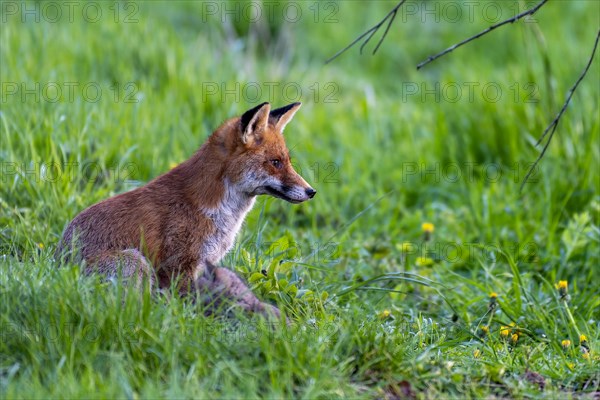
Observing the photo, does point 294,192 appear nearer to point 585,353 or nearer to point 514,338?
point 514,338

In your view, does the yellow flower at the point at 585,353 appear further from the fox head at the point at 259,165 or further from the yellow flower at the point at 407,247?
the fox head at the point at 259,165

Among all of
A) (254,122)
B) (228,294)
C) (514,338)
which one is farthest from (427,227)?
(228,294)

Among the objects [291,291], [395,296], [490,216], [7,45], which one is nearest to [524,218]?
[490,216]

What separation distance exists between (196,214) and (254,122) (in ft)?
2.13

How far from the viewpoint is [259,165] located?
16.5ft

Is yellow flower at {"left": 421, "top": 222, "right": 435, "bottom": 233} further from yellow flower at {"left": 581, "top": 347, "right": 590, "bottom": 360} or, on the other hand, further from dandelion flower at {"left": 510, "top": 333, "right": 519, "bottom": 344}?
yellow flower at {"left": 581, "top": 347, "right": 590, "bottom": 360}

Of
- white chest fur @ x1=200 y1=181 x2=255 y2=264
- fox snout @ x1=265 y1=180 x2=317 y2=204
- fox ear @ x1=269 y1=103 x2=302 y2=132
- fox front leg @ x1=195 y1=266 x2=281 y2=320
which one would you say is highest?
fox ear @ x1=269 y1=103 x2=302 y2=132

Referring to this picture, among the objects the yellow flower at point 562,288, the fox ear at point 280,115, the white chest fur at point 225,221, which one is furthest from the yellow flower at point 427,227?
the white chest fur at point 225,221

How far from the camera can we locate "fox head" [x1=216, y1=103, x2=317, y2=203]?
Answer: 5012 millimetres

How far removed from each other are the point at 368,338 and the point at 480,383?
1.91ft

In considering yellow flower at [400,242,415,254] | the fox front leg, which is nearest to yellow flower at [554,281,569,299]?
yellow flower at [400,242,415,254]

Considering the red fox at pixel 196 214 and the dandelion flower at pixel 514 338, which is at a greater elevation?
the red fox at pixel 196 214

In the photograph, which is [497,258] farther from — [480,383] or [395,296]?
[480,383]

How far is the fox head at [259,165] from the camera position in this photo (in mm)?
5012
